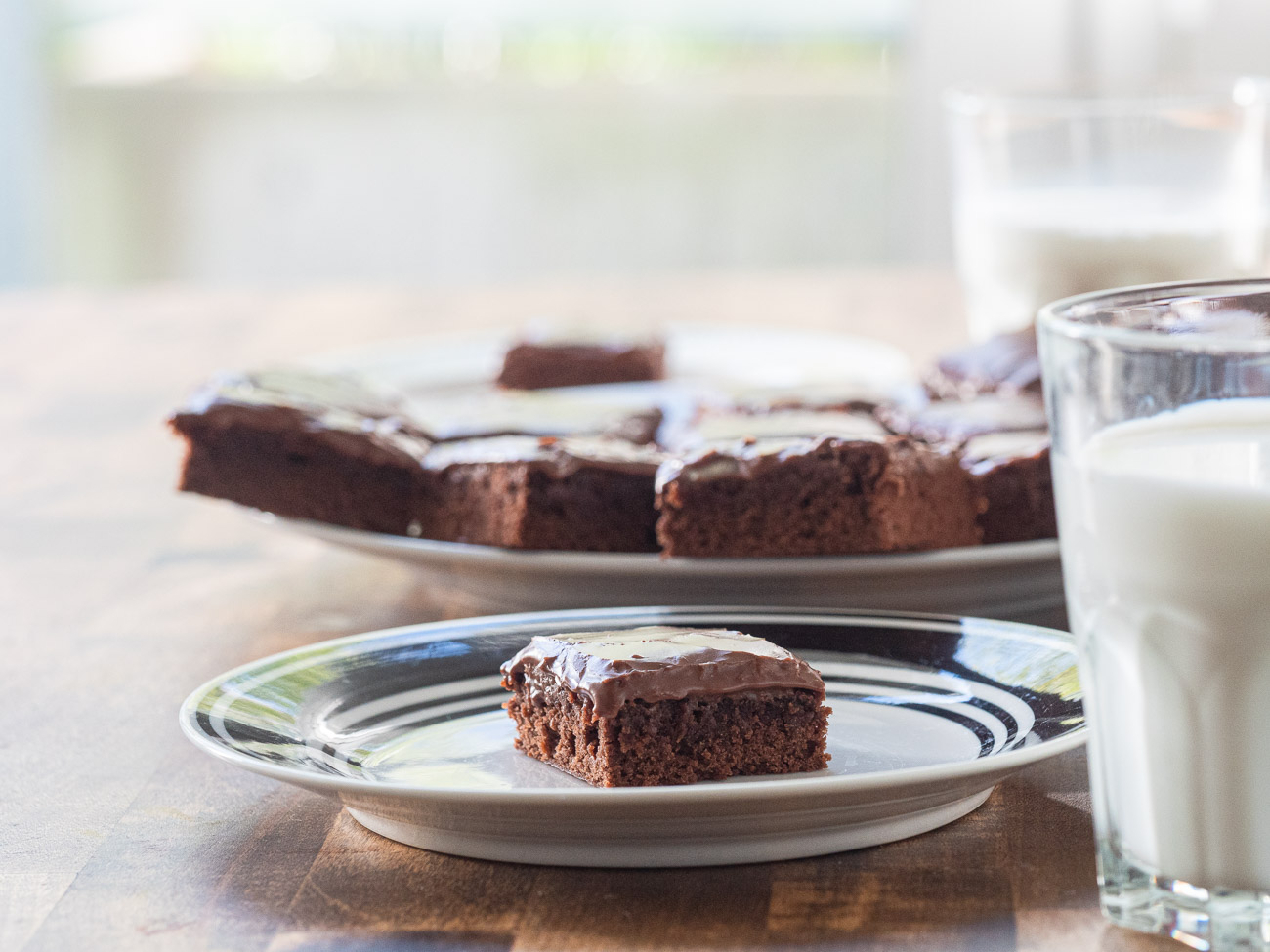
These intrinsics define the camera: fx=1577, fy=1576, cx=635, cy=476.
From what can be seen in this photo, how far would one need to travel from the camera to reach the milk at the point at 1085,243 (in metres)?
1.51

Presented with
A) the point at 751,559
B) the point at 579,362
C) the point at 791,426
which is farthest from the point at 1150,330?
the point at 579,362

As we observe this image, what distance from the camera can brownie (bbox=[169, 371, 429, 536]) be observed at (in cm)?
109

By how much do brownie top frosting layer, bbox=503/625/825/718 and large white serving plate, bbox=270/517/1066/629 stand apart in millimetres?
185

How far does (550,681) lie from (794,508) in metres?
0.30

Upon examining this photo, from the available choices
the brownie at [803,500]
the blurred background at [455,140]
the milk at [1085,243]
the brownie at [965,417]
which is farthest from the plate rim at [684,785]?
the blurred background at [455,140]

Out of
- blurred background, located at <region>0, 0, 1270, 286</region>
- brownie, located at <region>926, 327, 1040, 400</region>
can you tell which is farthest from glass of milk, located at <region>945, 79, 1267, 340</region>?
blurred background, located at <region>0, 0, 1270, 286</region>

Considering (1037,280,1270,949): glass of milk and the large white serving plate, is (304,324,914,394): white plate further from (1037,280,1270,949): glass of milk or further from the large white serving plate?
(1037,280,1270,949): glass of milk

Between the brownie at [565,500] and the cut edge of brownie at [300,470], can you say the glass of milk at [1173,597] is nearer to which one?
the brownie at [565,500]

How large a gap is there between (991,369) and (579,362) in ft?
1.53

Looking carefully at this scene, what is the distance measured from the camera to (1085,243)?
5.06 ft

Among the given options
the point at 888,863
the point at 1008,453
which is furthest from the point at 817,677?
the point at 1008,453

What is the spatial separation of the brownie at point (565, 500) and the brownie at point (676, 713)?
0.29 m

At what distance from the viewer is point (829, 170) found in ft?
14.3

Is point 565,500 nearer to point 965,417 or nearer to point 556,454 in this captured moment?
point 556,454
